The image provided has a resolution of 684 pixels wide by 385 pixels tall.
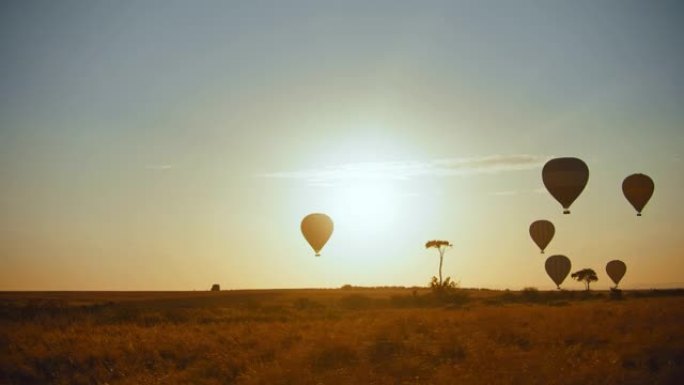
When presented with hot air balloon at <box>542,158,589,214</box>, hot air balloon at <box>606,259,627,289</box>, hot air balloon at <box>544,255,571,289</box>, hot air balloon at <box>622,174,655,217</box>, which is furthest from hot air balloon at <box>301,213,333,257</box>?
hot air balloon at <box>606,259,627,289</box>

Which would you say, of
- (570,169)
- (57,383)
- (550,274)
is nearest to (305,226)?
(570,169)

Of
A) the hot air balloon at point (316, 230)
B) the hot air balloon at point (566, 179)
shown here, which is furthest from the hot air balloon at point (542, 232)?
the hot air balloon at point (316, 230)

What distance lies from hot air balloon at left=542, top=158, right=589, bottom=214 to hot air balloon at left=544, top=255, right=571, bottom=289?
117 ft

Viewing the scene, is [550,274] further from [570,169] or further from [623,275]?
[570,169]

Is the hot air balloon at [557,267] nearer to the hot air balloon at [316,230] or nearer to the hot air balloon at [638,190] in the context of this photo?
the hot air balloon at [638,190]

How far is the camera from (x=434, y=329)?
30.3 m

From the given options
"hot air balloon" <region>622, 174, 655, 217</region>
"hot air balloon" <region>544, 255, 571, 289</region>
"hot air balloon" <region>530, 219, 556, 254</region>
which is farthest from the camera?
"hot air balloon" <region>544, 255, 571, 289</region>

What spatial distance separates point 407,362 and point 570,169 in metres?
46.0

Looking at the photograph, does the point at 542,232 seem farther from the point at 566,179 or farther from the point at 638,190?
the point at 566,179

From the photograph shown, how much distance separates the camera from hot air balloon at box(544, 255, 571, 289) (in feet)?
315

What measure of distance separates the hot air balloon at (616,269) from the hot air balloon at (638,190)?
4181 centimetres

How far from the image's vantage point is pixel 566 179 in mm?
61781

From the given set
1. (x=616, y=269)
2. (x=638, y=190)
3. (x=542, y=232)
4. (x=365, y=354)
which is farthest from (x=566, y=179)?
(x=616, y=269)

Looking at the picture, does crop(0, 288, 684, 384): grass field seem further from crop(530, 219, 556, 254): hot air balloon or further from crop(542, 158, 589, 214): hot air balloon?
A: crop(530, 219, 556, 254): hot air balloon
